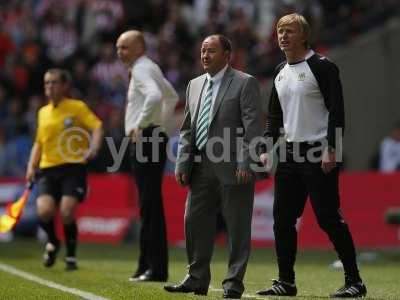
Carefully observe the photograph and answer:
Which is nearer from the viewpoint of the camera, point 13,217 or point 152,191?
point 152,191

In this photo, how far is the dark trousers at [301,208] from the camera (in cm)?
952

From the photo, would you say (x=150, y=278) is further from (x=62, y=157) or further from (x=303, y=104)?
(x=303, y=104)

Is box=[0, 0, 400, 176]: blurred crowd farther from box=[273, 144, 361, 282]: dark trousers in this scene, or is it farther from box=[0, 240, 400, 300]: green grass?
box=[273, 144, 361, 282]: dark trousers

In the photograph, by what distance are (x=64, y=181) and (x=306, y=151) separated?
174 inches

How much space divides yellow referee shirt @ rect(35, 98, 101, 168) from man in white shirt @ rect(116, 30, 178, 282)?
164 cm

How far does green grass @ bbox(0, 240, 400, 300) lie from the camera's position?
9969mm

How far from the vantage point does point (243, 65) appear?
21703 millimetres

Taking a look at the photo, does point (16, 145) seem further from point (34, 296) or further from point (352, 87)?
point (34, 296)

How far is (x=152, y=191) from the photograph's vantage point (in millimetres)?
11617

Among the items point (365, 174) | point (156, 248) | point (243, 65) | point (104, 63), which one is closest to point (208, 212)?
point (156, 248)

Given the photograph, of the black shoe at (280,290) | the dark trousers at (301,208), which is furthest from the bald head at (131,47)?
the black shoe at (280,290)

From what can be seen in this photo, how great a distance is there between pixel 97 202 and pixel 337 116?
1109 centimetres

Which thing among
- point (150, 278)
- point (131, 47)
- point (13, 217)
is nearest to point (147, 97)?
point (131, 47)

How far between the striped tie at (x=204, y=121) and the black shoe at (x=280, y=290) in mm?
1332
